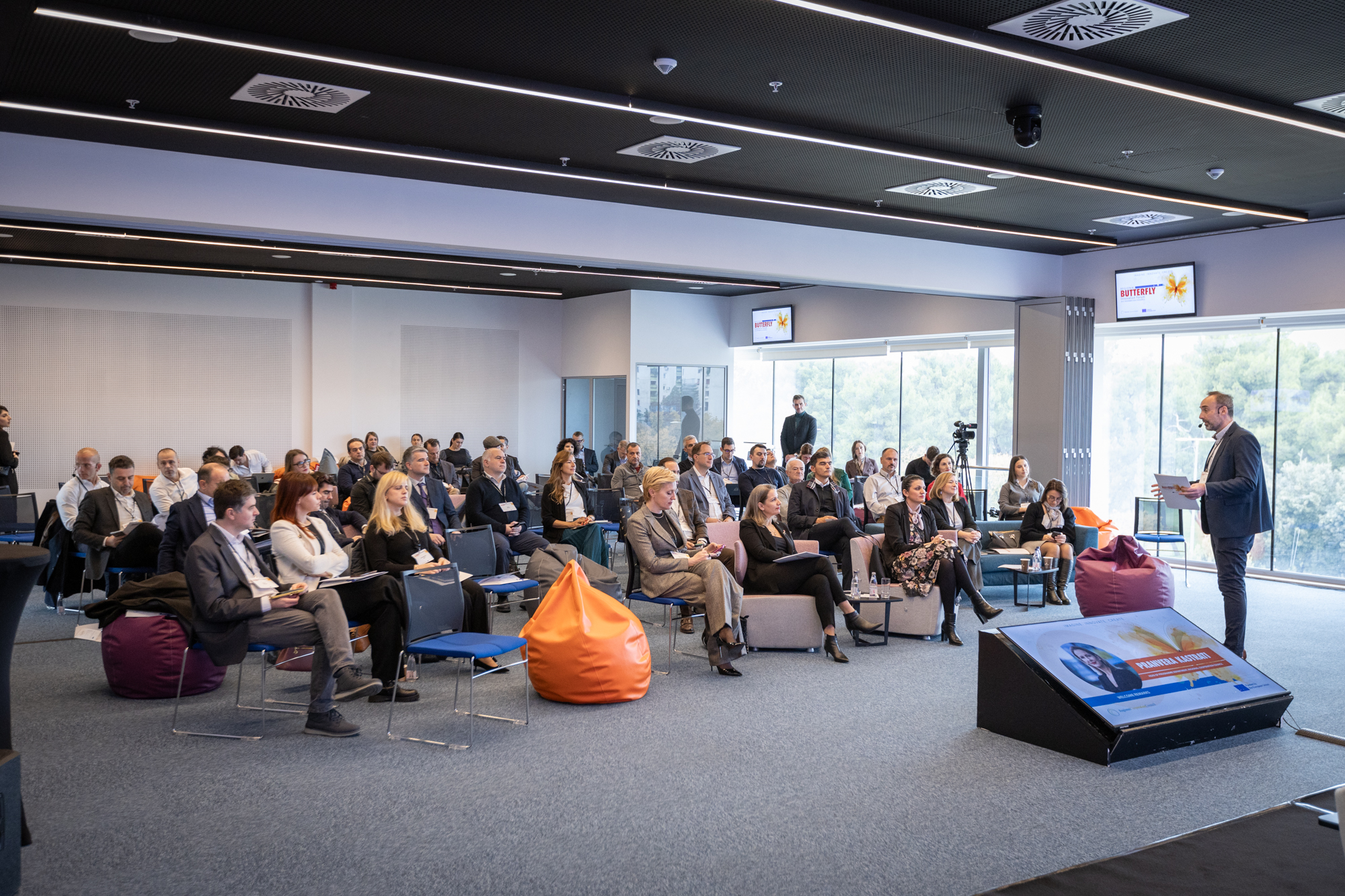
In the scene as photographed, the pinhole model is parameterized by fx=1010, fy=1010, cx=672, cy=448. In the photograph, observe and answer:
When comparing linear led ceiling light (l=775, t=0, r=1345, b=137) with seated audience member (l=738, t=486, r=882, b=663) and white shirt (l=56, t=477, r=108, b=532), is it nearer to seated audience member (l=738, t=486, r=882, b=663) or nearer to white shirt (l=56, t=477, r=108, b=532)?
seated audience member (l=738, t=486, r=882, b=663)

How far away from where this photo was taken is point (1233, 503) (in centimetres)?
664

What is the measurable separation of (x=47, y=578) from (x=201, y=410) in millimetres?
7840

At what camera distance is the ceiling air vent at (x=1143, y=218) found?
10297 millimetres

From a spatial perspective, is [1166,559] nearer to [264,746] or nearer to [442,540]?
[442,540]

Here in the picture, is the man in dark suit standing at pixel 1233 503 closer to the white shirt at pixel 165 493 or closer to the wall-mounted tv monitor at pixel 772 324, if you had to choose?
the white shirt at pixel 165 493

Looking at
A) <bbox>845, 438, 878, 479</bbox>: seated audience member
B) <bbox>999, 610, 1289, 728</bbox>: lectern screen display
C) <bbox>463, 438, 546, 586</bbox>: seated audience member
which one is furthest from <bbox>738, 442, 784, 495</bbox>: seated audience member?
<bbox>999, 610, 1289, 728</bbox>: lectern screen display

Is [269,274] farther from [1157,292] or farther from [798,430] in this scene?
[1157,292]

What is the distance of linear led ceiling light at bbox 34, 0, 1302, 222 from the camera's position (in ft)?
16.6

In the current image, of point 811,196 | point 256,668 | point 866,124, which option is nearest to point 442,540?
point 256,668

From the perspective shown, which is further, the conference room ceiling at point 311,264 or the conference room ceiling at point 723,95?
the conference room ceiling at point 311,264

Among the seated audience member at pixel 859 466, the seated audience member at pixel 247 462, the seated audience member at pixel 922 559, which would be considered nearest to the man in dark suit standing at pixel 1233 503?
the seated audience member at pixel 922 559

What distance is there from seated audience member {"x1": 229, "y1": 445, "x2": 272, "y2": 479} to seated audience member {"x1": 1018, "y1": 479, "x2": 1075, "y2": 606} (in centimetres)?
922

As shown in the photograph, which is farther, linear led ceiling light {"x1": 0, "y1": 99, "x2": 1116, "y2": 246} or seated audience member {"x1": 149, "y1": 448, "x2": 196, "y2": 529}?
seated audience member {"x1": 149, "y1": 448, "x2": 196, "y2": 529}

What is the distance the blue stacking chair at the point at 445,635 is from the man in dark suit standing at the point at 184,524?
5.28ft
